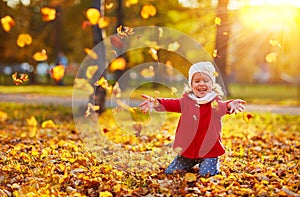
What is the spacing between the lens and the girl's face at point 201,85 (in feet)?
17.1

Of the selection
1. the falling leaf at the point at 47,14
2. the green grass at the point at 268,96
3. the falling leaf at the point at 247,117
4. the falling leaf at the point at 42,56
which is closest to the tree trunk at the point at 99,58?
the falling leaf at the point at 47,14

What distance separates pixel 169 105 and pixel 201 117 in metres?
0.39

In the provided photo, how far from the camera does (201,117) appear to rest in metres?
5.25

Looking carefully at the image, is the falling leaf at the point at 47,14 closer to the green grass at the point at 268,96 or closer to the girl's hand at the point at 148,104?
the girl's hand at the point at 148,104

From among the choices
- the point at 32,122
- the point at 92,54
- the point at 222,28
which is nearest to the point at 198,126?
the point at 222,28

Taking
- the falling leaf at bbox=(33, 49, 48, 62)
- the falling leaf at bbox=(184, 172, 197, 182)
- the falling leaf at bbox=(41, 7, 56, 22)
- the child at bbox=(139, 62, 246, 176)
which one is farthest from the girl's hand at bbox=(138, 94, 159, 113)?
the falling leaf at bbox=(41, 7, 56, 22)

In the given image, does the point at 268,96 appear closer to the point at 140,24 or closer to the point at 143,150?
the point at 140,24

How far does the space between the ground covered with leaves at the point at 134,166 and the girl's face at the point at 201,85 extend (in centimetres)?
93

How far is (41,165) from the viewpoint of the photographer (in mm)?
5574

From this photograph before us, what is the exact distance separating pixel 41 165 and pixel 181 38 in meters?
16.7

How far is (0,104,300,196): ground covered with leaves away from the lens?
459 cm

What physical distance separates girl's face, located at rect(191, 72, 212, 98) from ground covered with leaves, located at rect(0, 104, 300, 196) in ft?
3.04

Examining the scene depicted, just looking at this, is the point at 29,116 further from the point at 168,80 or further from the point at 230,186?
the point at 168,80

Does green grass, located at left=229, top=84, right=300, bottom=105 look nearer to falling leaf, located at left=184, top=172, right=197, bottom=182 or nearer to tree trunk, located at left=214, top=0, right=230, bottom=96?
tree trunk, located at left=214, top=0, right=230, bottom=96
